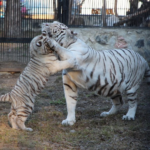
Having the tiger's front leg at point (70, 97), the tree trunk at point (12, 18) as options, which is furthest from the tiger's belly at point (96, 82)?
the tree trunk at point (12, 18)

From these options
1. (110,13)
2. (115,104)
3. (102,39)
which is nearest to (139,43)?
(102,39)

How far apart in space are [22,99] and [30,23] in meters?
4.67

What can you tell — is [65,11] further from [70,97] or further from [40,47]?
[40,47]

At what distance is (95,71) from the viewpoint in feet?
15.6

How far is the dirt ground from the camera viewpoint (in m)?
3.94

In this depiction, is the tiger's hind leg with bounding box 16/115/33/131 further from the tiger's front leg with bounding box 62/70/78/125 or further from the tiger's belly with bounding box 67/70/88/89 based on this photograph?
the tiger's belly with bounding box 67/70/88/89

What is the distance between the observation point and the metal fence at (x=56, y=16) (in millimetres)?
8602

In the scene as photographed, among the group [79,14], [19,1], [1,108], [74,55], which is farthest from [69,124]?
[19,1]

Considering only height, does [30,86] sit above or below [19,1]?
below

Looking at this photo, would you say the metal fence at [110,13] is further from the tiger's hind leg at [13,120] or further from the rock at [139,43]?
the tiger's hind leg at [13,120]

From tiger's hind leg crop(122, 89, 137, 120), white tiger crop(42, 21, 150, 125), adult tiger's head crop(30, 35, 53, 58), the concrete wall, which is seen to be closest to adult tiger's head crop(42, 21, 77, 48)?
white tiger crop(42, 21, 150, 125)

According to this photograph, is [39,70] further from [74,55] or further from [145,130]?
[145,130]

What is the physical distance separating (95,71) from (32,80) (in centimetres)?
91

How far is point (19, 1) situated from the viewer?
8.83 metres
